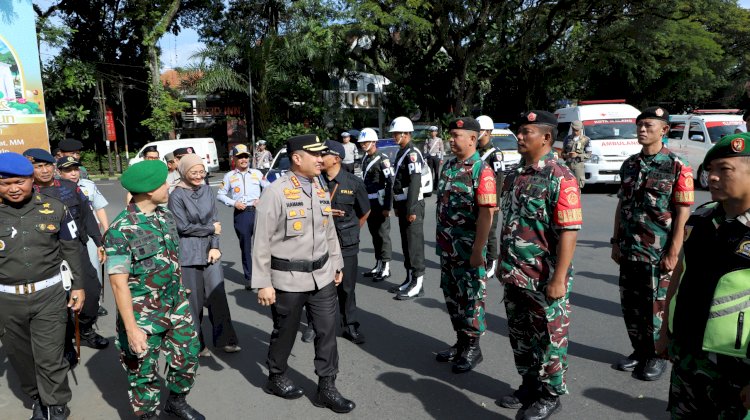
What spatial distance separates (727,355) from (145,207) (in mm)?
→ 3081

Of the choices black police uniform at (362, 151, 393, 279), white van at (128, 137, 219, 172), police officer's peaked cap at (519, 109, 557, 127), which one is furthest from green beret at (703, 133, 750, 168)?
white van at (128, 137, 219, 172)

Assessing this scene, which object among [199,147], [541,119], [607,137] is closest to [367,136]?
[541,119]

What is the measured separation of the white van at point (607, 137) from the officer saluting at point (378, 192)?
6.89 metres

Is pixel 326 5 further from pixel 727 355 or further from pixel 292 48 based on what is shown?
pixel 727 355

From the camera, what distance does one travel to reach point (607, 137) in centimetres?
1364

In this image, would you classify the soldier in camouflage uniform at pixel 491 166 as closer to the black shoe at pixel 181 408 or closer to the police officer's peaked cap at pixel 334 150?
the police officer's peaked cap at pixel 334 150

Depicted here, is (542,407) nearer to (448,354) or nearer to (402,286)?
(448,354)

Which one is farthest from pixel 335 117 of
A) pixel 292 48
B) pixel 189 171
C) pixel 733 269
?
pixel 733 269

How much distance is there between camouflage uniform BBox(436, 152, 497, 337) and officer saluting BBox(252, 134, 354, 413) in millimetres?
956

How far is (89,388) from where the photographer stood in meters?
4.19

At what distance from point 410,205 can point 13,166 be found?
374 cm

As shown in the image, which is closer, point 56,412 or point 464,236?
point 56,412

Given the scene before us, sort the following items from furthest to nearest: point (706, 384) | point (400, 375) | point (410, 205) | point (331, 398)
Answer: point (410, 205), point (400, 375), point (331, 398), point (706, 384)

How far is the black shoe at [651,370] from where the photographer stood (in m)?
3.93
